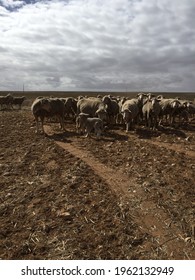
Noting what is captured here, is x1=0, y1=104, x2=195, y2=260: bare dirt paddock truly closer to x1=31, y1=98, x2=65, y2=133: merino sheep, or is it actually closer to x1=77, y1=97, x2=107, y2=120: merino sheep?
x1=31, y1=98, x2=65, y2=133: merino sheep

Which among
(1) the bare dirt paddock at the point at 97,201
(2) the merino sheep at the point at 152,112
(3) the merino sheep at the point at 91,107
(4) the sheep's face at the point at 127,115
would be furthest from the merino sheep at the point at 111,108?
(1) the bare dirt paddock at the point at 97,201

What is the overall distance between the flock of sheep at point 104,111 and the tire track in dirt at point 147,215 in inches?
290

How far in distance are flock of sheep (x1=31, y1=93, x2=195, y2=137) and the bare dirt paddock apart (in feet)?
13.3

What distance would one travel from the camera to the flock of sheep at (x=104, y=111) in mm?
Answer: 19828

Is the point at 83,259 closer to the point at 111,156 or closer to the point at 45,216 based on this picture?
the point at 45,216

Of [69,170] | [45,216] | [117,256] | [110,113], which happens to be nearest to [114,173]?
[69,170]

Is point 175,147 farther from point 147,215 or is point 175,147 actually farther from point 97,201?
point 147,215

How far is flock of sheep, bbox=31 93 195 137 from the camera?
1983 cm

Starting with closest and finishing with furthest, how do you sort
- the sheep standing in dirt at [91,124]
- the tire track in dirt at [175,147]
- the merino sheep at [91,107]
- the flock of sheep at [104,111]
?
the tire track in dirt at [175,147], the sheep standing in dirt at [91,124], the flock of sheep at [104,111], the merino sheep at [91,107]

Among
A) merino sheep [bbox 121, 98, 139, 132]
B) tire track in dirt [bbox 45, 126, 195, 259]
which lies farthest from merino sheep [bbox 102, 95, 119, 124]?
tire track in dirt [bbox 45, 126, 195, 259]

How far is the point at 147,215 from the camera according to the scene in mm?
8422

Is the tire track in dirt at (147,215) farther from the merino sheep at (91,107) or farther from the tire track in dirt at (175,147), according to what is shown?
the merino sheep at (91,107)

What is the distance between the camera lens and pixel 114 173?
38.4ft

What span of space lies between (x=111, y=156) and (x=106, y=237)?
6723 millimetres
